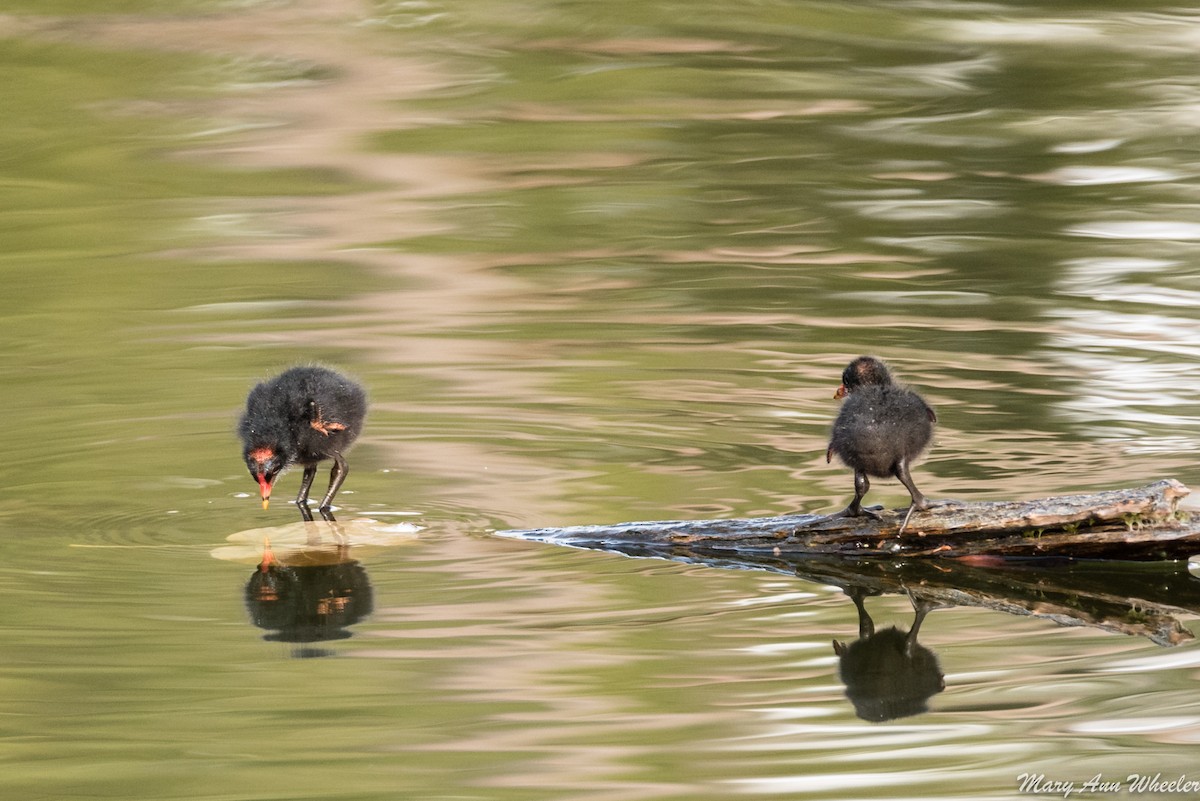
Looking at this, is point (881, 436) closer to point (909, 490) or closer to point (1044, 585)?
point (909, 490)

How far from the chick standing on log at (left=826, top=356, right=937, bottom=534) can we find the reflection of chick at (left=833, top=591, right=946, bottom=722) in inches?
25.2

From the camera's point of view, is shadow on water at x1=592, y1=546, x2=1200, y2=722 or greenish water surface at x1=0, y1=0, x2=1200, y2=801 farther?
shadow on water at x1=592, y1=546, x2=1200, y2=722

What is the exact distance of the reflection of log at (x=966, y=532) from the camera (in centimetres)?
586

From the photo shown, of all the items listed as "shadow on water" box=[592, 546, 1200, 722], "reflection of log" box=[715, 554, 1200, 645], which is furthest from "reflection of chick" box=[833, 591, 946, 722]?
"reflection of log" box=[715, 554, 1200, 645]

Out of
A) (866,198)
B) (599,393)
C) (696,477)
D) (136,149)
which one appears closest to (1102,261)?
(866,198)

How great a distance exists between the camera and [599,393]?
8.78 meters

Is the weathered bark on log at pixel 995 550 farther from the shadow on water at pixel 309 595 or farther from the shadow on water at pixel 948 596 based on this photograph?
the shadow on water at pixel 309 595

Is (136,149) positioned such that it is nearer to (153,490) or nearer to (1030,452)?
(153,490)

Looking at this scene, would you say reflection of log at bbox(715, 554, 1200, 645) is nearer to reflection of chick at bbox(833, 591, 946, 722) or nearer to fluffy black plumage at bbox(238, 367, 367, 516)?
reflection of chick at bbox(833, 591, 946, 722)

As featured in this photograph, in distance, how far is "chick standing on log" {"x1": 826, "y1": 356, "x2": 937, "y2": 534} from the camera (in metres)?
6.12

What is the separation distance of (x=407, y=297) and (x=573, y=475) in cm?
393

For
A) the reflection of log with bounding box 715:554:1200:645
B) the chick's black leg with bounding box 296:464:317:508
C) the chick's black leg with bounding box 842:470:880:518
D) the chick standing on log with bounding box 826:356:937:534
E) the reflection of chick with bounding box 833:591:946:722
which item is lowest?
the chick's black leg with bounding box 296:464:317:508

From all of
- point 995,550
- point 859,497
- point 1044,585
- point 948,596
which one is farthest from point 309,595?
point 1044,585

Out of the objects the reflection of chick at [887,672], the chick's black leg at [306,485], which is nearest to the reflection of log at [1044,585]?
the reflection of chick at [887,672]
